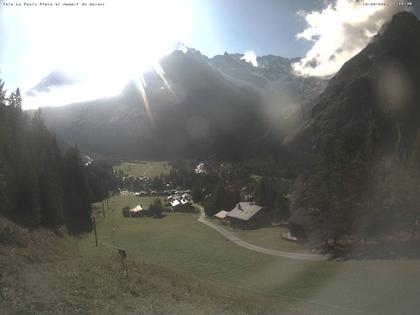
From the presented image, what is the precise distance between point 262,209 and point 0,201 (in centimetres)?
6884

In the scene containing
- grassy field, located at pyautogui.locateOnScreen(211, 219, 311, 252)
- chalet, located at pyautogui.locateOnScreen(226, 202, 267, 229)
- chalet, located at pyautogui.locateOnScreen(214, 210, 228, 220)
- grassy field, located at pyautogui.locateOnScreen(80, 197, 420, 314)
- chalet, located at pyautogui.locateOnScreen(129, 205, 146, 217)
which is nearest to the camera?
grassy field, located at pyautogui.locateOnScreen(80, 197, 420, 314)

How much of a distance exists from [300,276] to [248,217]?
55371 millimetres

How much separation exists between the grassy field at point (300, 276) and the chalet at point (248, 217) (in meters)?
23.9

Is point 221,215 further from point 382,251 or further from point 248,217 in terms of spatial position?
point 382,251

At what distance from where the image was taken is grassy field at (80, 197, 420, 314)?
113ft

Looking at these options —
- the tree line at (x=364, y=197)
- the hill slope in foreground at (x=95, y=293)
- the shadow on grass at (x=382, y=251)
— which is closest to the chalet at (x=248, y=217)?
the tree line at (x=364, y=197)

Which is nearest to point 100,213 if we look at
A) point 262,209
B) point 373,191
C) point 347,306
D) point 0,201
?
point 262,209

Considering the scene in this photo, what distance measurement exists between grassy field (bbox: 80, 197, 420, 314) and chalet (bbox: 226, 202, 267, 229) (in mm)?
23885

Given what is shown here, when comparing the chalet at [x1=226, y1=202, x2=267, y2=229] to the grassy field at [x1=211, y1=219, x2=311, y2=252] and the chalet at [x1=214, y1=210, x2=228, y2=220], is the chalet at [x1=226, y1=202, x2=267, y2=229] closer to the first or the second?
the grassy field at [x1=211, y1=219, x2=311, y2=252]

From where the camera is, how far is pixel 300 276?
150ft

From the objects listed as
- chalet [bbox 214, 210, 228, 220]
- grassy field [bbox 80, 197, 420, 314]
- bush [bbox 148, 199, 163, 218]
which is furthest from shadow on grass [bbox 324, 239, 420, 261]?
bush [bbox 148, 199, 163, 218]

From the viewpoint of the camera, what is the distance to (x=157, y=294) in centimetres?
2450

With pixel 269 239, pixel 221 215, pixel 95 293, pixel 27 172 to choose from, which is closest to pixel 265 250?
pixel 269 239

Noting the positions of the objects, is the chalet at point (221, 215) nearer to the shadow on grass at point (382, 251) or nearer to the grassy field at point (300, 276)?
the grassy field at point (300, 276)
